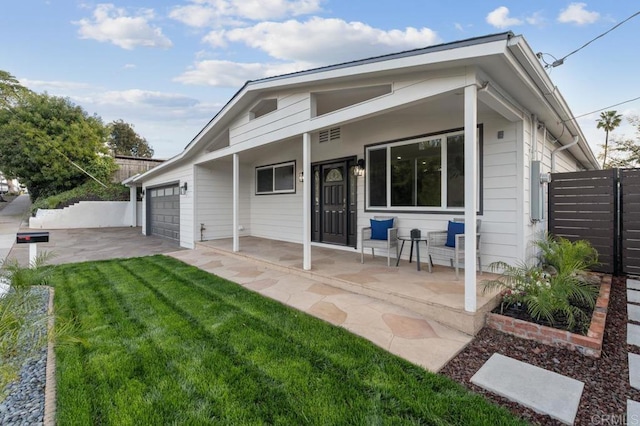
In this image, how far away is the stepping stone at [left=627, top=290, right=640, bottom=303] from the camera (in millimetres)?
3797

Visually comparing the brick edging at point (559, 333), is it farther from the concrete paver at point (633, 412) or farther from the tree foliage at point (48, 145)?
the tree foliage at point (48, 145)

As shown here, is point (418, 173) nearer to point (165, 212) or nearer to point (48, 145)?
point (165, 212)

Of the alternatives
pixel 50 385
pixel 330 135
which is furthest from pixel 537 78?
pixel 50 385

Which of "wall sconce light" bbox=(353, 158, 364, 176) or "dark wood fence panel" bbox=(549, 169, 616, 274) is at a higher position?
"wall sconce light" bbox=(353, 158, 364, 176)

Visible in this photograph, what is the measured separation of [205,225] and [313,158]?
3.83 metres

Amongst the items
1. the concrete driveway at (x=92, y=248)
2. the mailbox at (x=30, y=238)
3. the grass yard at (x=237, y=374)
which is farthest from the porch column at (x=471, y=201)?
the concrete driveway at (x=92, y=248)

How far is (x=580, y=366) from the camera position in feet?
7.80

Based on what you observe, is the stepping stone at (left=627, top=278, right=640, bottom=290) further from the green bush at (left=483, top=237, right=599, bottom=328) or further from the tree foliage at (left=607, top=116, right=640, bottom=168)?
the tree foliage at (left=607, top=116, right=640, bottom=168)

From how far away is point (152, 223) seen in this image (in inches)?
481

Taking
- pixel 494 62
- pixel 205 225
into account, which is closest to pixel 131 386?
pixel 494 62

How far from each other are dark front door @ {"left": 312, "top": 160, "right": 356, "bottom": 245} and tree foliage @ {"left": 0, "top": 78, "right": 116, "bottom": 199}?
15.3m

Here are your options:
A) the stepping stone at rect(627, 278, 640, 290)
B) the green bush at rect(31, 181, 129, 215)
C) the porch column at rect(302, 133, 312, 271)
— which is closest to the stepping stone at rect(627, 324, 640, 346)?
the stepping stone at rect(627, 278, 640, 290)

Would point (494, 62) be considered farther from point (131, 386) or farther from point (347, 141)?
point (131, 386)

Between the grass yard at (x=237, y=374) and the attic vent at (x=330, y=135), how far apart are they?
4294mm
